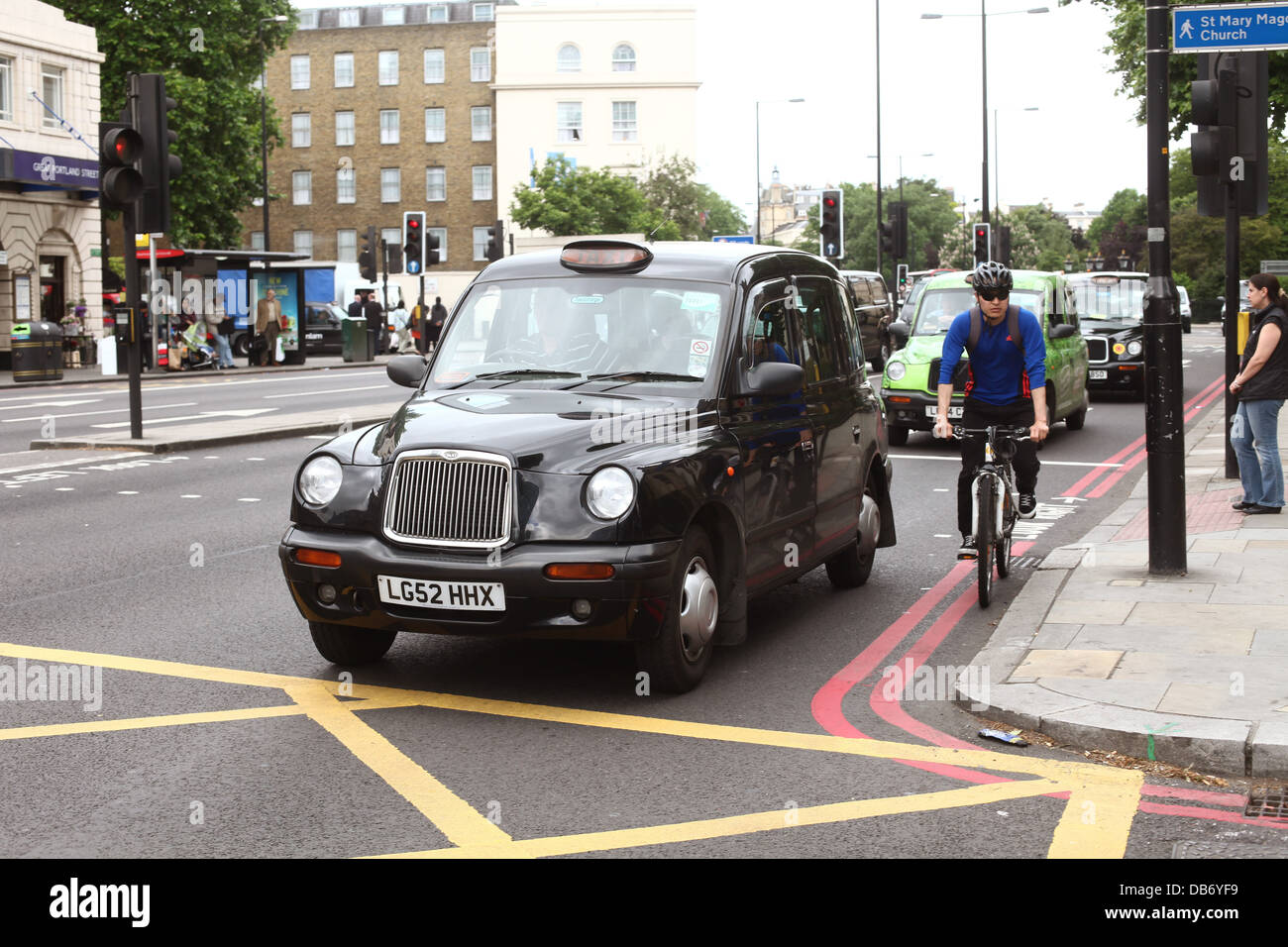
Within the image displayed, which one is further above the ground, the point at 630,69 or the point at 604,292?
the point at 630,69

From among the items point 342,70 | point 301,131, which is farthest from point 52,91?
point 342,70

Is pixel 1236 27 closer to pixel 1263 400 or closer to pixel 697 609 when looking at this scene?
pixel 1263 400

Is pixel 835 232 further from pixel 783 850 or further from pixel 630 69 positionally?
pixel 630 69

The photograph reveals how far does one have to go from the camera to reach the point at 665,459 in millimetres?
6203

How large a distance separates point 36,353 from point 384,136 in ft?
181

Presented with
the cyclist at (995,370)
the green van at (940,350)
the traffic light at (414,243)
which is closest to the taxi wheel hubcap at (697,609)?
the cyclist at (995,370)

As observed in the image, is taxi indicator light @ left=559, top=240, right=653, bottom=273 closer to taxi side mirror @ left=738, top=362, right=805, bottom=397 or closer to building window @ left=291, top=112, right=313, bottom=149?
taxi side mirror @ left=738, top=362, right=805, bottom=397

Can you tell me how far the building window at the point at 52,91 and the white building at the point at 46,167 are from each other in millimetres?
26

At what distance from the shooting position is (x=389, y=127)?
8462cm

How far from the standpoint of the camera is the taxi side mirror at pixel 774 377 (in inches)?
272

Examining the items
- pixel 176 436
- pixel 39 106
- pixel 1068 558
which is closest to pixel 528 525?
pixel 1068 558
